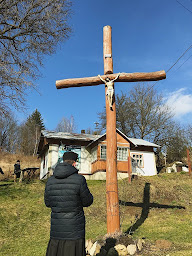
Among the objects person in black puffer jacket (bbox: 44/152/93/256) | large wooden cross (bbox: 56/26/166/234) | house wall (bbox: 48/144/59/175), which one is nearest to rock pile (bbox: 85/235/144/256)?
large wooden cross (bbox: 56/26/166/234)

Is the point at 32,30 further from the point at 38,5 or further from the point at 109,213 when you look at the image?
the point at 109,213

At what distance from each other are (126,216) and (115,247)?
519cm

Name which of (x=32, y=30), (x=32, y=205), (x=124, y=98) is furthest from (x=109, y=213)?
(x=124, y=98)

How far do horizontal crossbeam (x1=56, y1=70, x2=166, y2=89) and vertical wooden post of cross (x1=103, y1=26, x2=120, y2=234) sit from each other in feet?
→ 1.23

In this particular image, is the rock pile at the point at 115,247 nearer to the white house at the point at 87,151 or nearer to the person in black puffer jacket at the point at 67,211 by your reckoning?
the person in black puffer jacket at the point at 67,211

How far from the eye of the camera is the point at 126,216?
10.2m

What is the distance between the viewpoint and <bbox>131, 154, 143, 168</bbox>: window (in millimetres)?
24250

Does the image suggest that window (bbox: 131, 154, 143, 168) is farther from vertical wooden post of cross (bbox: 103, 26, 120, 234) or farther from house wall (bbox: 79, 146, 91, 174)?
vertical wooden post of cross (bbox: 103, 26, 120, 234)

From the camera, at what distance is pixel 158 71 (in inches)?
267

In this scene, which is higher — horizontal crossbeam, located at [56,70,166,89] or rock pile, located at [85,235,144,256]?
horizontal crossbeam, located at [56,70,166,89]

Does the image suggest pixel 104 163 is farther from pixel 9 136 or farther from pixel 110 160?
pixel 9 136

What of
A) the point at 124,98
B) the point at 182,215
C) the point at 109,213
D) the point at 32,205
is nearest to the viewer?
the point at 109,213

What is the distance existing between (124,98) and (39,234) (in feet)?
105

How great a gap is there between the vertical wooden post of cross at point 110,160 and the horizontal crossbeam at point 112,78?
0.37m
